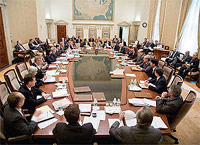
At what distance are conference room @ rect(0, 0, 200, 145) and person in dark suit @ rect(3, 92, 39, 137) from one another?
1cm

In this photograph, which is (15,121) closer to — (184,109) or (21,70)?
(184,109)

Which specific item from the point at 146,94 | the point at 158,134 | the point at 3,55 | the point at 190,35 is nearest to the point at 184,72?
the point at 190,35

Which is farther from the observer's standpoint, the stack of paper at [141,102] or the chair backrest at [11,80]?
the chair backrest at [11,80]

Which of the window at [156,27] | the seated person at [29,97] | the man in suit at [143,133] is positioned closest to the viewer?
the man in suit at [143,133]

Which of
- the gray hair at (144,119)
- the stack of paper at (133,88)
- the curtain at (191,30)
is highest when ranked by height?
the curtain at (191,30)

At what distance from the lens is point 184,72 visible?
21.7 feet

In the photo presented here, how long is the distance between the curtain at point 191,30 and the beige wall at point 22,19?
9640 mm

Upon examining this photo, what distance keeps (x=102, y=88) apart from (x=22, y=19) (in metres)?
9.45

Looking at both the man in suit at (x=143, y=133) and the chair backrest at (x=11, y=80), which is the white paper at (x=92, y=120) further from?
the chair backrest at (x=11, y=80)

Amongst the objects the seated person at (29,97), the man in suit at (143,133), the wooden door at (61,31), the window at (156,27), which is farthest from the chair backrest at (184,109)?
the wooden door at (61,31)

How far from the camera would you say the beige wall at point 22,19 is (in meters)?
9.59

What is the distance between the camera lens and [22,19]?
10.6m

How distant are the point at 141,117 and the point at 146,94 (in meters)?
1.61

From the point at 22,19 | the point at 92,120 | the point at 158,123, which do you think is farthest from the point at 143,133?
the point at 22,19
